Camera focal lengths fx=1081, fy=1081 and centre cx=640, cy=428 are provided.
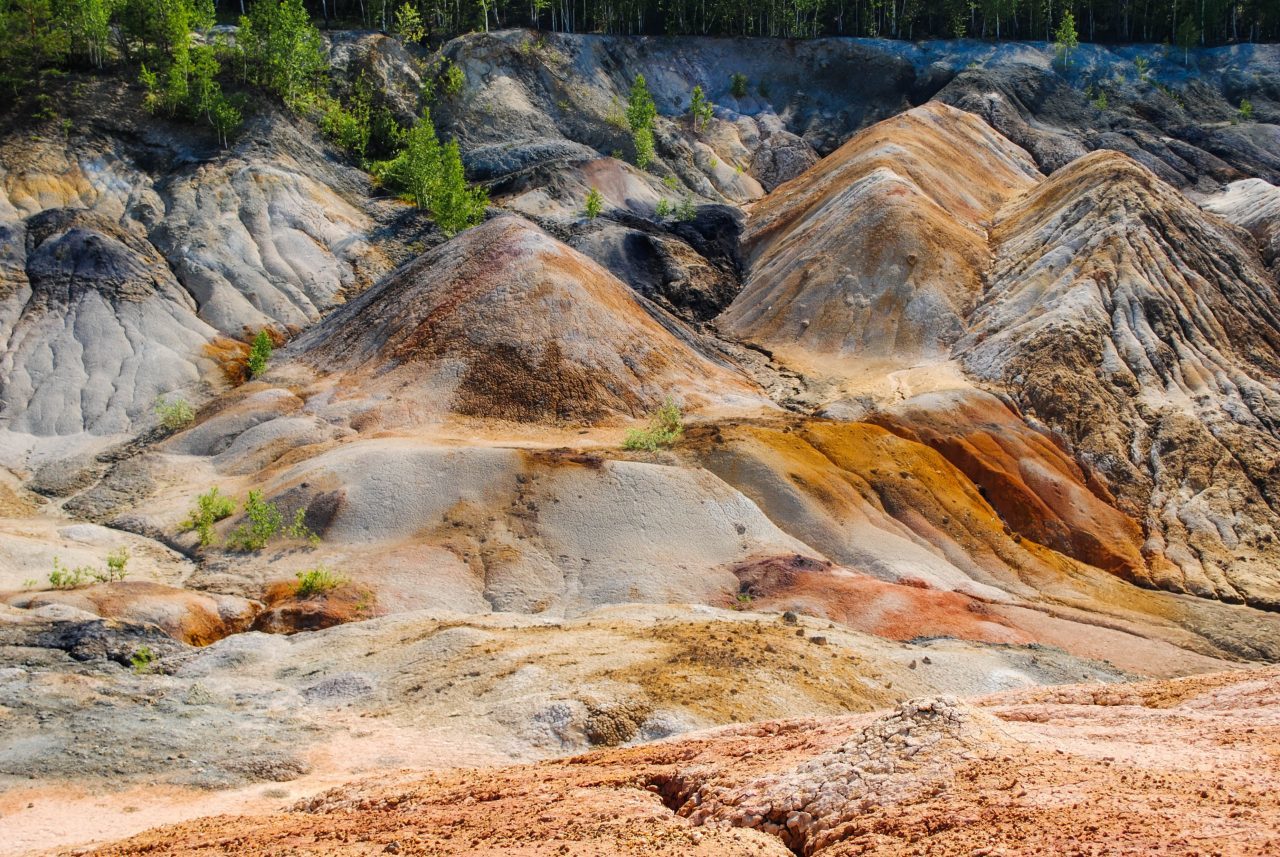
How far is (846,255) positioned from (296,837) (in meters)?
37.3

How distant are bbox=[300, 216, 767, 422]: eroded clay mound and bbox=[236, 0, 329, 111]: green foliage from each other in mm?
18669

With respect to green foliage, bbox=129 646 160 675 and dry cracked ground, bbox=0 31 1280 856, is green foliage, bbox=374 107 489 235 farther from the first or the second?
green foliage, bbox=129 646 160 675

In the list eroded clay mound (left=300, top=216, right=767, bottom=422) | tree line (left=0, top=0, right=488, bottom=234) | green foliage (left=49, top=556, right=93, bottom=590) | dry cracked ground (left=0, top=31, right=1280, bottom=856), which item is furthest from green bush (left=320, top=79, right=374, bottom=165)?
green foliage (left=49, top=556, right=93, bottom=590)

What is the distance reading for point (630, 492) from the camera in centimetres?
2614

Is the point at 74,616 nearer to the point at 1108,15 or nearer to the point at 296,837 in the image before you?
the point at 296,837

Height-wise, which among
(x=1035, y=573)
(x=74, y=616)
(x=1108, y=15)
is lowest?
(x=1035, y=573)

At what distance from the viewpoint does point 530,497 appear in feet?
84.7

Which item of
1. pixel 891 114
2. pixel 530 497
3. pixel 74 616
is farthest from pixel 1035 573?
pixel 891 114

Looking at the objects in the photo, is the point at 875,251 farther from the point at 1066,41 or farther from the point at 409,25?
the point at 1066,41

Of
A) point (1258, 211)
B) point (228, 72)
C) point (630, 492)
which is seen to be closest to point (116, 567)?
point (630, 492)

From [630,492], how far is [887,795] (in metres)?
17.8

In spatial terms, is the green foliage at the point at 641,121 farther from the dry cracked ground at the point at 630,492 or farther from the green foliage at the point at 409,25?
the green foliage at the point at 409,25

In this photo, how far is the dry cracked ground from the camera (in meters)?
10.2

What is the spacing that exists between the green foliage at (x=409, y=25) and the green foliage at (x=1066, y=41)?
1662 inches
